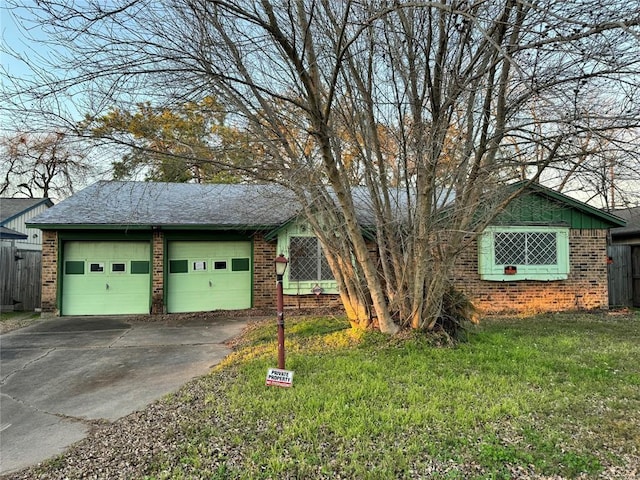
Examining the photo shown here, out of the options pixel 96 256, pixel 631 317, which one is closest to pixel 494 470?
pixel 631 317

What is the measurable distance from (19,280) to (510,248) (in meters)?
14.1

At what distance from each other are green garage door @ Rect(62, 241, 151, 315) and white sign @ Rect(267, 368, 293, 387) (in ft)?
23.8

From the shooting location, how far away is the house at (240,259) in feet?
32.3

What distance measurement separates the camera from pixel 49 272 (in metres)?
9.60

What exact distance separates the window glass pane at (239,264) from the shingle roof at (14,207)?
1334 cm

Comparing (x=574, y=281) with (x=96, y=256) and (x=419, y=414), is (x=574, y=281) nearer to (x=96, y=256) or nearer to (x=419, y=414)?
(x=419, y=414)

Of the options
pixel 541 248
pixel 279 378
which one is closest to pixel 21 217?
pixel 279 378

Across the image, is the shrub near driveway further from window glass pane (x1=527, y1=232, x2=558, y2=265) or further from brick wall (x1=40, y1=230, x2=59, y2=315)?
brick wall (x1=40, y1=230, x2=59, y2=315)

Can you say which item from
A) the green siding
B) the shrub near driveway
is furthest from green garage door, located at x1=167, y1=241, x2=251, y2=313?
the green siding

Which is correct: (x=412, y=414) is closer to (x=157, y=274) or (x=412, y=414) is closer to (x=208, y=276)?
(x=208, y=276)

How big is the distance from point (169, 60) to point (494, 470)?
509 cm

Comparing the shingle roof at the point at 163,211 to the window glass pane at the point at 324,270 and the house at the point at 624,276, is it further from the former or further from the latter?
the house at the point at 624,276

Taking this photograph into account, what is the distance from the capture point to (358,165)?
6.48 metres

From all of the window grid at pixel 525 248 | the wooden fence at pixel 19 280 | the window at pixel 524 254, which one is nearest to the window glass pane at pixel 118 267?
the wooden fence at pixel 19 280
